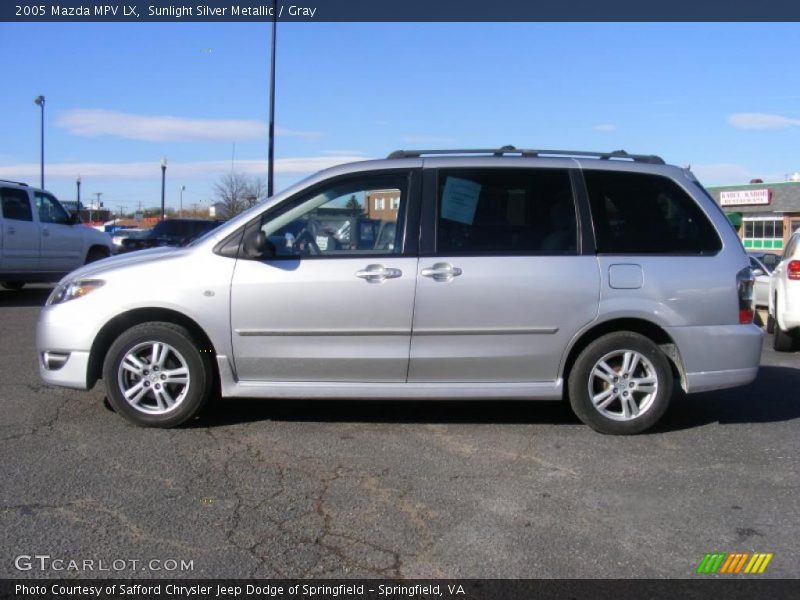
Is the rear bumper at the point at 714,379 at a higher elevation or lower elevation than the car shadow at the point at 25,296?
higher

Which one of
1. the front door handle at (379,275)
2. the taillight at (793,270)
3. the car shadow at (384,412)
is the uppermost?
the taillight at (793,270)

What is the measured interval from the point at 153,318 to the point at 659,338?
352cm

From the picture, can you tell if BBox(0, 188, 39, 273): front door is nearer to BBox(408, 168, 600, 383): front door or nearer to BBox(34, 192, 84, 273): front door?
BBox(34, 192, 84, 273): front door

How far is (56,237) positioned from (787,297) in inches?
460

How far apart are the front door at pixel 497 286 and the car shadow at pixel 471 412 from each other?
2.16 ft

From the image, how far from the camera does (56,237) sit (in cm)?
1402

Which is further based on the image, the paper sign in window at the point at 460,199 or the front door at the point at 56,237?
the front door at the point at 56,237

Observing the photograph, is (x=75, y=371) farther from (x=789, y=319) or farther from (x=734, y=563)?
(x=789, y=319)

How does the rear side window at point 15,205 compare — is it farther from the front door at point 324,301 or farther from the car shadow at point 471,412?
the front door at point 324,301

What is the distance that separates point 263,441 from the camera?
524 cm

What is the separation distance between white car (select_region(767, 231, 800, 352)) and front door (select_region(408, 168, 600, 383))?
487cm

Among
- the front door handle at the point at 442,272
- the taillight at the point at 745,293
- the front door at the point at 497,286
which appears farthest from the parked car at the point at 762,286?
the front door handle at the point at 442,272

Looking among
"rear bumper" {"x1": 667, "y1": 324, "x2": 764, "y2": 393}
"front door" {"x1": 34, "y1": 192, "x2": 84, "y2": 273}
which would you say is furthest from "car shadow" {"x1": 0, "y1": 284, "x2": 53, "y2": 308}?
"rear bumper" {"x1": 667, "y1": 324, "x2": 764, "y2": 393}

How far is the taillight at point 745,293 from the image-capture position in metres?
5.46
